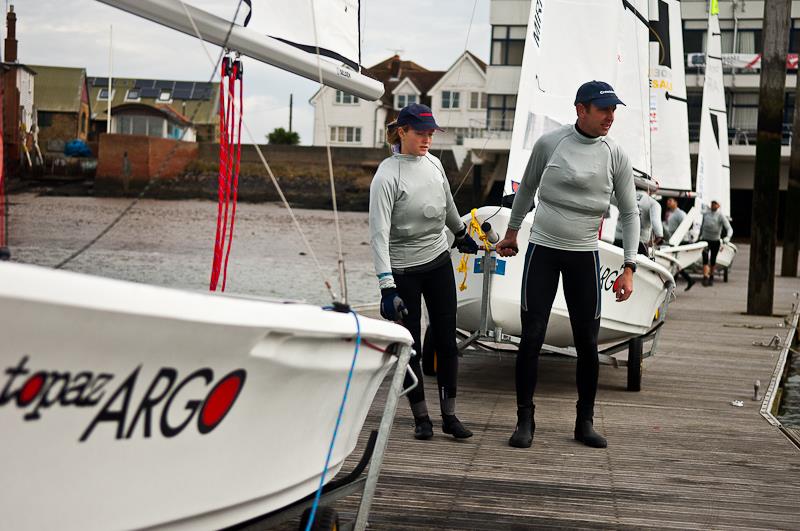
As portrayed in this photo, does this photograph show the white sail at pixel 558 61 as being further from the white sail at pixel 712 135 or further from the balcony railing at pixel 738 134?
the balcony railing at pixel 738 134

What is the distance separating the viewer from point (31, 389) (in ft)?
8.18

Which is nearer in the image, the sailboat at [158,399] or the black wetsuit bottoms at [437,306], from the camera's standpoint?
the sailboat at [158,399]

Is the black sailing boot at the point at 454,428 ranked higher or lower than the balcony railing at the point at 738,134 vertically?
lower

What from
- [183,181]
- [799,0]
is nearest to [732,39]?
[799,0]

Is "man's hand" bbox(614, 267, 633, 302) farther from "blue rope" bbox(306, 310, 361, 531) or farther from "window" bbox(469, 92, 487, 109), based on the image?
Result: "window" bbox(469, 92, 487, 109)

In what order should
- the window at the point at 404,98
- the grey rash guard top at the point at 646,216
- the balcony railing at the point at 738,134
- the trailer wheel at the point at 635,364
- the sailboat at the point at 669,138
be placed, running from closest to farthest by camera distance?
1. the trailer wheel at the point at 635,364
2. the grey rash guard top at the point at 646,216
3. the sailboat at the point at 669,138
4. the balcony railing at the point at 738,134
5. the window at the point at 404,98

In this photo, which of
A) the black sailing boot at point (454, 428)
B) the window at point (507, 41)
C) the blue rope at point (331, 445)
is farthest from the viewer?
the window at point (507, 41)

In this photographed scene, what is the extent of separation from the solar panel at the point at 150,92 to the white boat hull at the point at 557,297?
5255 centimetres

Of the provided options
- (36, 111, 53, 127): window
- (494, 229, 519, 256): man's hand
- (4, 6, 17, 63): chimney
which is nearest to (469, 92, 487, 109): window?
(36, 111, 53, 127): window

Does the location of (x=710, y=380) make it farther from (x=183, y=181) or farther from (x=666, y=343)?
(x=183, y=181)

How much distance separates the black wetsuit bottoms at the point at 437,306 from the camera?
18.8 ft

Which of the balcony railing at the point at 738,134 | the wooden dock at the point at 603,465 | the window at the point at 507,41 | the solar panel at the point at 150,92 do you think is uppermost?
the window at the point at 507,41

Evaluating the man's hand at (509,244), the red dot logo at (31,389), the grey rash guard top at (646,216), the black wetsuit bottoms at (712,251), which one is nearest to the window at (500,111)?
the black wetsuit bottoms at (712,251)

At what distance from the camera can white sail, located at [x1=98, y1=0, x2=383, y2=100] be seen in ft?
14.4
